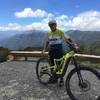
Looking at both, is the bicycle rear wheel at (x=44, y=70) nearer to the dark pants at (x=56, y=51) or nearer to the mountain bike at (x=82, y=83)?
the dark pants at (x=56, y=51)

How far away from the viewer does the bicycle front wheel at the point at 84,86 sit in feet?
22.8

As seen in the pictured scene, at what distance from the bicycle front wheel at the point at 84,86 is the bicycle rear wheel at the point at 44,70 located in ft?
6.00

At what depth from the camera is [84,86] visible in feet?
23.0

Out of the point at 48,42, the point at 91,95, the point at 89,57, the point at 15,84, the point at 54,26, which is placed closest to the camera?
the point at 91,95

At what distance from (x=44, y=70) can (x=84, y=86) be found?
243cm

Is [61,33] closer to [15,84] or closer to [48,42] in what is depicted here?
[48,42]

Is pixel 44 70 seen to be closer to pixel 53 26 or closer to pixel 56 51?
pixel 56 51

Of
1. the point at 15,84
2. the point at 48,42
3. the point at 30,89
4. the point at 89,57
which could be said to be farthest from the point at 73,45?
the point at 89,57

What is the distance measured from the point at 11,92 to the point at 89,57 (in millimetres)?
6868

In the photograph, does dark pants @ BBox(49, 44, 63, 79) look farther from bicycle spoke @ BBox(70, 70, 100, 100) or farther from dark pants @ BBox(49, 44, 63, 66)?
bicycle spoke @ BBox(70, 70, 100, 100)

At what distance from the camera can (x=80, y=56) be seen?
1509 cm

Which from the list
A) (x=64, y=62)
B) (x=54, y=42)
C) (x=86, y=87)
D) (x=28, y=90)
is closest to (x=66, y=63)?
(x=64, y=62)

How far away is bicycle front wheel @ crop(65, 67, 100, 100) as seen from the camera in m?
6.95

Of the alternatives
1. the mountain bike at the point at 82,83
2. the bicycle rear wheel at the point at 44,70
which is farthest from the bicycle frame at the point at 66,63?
the bicycle rear wheel at the point at 44,70
